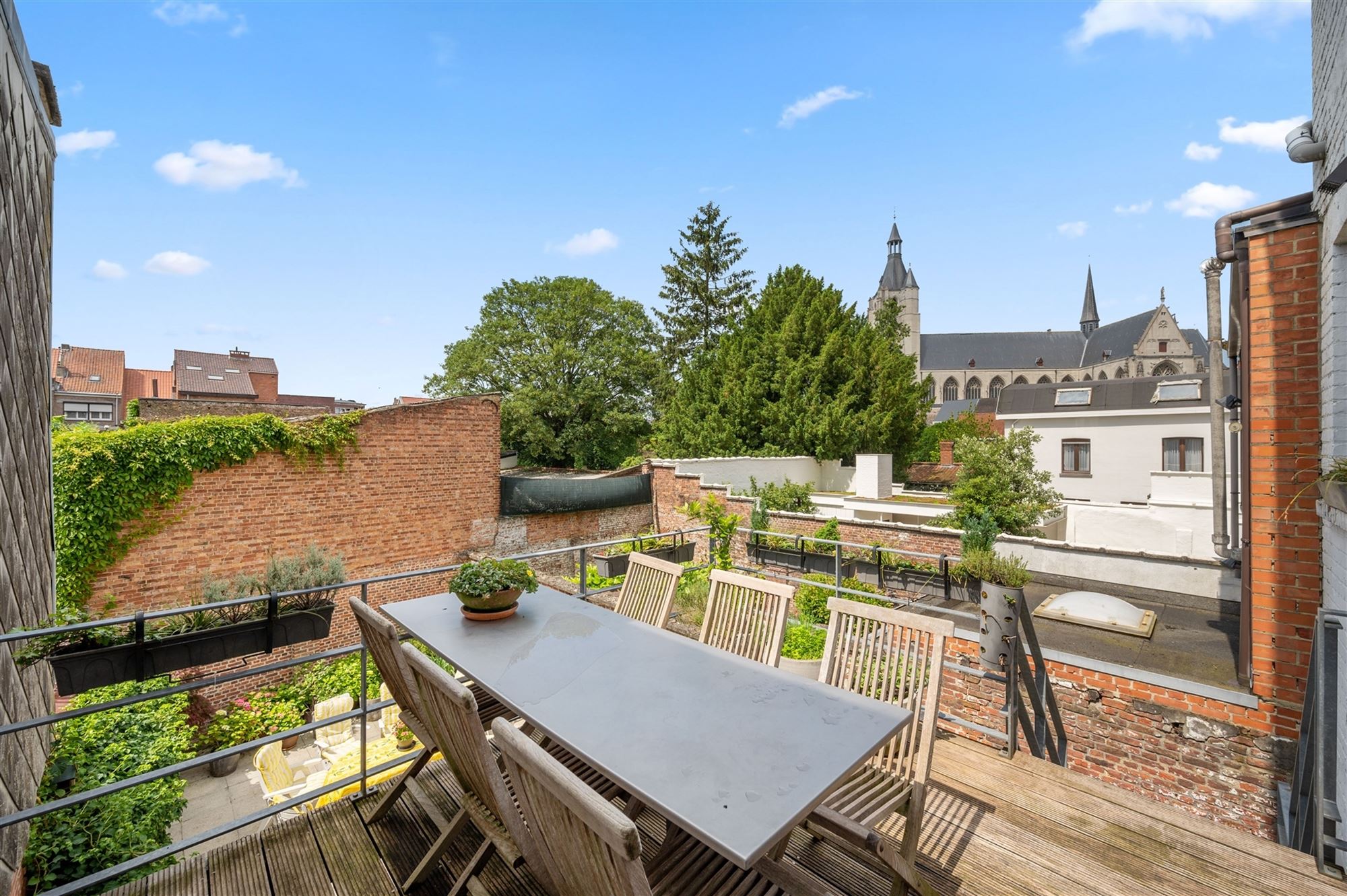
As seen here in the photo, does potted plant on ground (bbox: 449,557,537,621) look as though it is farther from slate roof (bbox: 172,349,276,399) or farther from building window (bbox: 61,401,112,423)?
building window (bbox: 61,401,112,423)

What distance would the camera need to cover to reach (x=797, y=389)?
16.5m

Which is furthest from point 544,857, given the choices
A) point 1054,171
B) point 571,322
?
point 571,322

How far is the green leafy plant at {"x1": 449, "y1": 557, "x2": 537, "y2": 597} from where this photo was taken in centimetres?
260

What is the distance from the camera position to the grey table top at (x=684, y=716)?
4.14 ft

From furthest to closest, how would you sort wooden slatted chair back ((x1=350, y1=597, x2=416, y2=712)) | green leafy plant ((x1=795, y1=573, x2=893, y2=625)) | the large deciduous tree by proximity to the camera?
the large deciduous tree < green leafy plant ((x1=795, y1=573, x2=893, y2=625)) < wooden slatted chair back ((x1=350, y1=597, x2=416, y2=712))

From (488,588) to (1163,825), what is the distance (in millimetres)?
3110

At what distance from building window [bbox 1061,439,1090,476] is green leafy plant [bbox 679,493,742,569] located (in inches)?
455

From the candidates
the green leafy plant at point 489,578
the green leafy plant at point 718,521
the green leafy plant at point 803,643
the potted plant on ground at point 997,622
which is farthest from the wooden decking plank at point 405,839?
the green leafy plant at point 718,521

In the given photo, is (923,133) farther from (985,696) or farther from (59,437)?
(59,437)

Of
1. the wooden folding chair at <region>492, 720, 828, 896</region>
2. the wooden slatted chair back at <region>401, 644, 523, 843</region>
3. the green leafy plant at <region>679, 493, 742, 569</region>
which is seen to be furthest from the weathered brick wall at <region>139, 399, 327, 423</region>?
the wooden folding chair at <region>492, 720, 828, 896</region>

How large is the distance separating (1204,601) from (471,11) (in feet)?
40.0

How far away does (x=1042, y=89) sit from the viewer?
681 centimetres

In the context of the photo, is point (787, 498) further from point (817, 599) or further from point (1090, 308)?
point (1090, 308)

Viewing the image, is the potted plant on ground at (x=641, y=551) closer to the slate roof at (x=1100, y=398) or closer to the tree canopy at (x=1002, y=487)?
the tree canopy at (x=1002, y=487)
